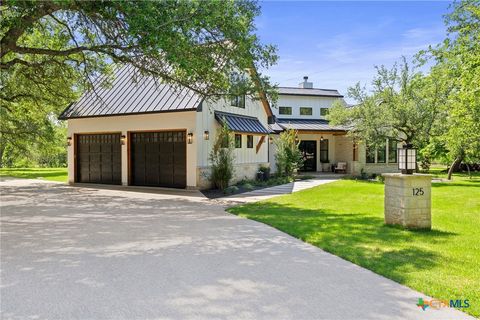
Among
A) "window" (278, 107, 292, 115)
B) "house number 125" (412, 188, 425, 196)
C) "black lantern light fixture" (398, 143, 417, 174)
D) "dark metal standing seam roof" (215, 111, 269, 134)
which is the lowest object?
"house number 125" (412, 188, 425, 196)

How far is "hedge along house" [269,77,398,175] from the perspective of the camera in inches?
947

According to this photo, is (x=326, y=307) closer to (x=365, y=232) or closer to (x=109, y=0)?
(x=365, y=232)

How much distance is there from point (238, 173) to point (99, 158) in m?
7.04

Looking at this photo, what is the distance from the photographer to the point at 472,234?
709 centimetres

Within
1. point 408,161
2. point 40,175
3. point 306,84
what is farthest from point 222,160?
point 306,84

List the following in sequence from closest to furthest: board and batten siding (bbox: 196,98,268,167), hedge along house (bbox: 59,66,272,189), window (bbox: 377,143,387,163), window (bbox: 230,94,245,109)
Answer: hedge along house (bbox: 59,66,272,189) < board and batten siding (bbox: 196,98,268,167) < window (bbox: 230,94,245,109) < window (bbox: 377,143,387,163)

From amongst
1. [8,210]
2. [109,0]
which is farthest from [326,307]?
[8,210]

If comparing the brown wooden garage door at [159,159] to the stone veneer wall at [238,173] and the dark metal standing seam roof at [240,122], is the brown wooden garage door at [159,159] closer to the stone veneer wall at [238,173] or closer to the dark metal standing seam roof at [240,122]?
the stone veneer wall at [238,173]

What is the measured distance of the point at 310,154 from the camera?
85.9ft

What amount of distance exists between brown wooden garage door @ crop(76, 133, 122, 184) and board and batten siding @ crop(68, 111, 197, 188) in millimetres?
359

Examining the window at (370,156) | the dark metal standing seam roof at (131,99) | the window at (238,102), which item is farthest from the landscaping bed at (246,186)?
the window at (370,156)

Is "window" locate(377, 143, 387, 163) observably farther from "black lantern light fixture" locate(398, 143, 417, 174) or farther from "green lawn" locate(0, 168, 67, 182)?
"green lawn" locate(0, 168, 67, 182)

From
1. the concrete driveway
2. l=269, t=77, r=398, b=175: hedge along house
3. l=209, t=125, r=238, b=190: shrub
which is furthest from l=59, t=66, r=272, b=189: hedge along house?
the concrete driveway

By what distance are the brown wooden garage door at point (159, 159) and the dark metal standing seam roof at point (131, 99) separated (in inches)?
49.1
